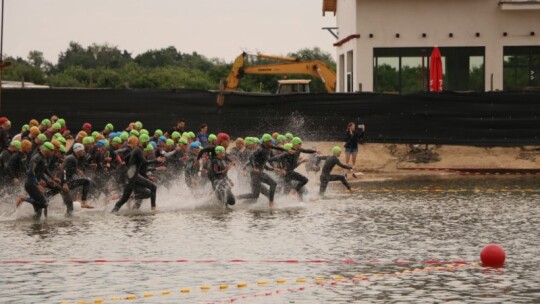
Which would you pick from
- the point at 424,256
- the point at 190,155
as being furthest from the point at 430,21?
the point at 424,256

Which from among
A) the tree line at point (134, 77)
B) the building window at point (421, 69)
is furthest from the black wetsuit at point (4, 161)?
the tree line at point (134, 77)

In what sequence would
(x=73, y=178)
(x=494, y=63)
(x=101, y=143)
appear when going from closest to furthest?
(x=73, y=178)
(x=101, y=143)
(x=494, y=63)

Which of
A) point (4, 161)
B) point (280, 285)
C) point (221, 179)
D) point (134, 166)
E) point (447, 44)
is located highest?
point (447, 44)

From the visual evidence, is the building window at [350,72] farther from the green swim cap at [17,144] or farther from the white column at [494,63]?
the green swim cap at [17,144]

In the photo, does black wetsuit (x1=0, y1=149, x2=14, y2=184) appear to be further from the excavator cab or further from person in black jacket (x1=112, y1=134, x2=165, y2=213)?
the excavator cab

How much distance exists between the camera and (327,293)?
51.1 ft

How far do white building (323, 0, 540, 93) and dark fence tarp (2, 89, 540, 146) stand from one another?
10.1 m

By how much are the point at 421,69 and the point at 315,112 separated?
1120 centimetres

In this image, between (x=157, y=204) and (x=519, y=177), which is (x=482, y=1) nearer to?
(x=519, y=177)

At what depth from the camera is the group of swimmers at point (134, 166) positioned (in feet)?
86.1

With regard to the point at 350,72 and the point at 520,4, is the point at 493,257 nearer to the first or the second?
the point at 520,4

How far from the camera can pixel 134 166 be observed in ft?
89.9

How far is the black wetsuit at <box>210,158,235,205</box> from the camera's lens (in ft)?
91.8

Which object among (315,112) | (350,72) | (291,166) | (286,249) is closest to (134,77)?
(350,72)
